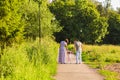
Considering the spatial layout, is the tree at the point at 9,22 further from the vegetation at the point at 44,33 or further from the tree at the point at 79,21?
the tree at the point at 79,21

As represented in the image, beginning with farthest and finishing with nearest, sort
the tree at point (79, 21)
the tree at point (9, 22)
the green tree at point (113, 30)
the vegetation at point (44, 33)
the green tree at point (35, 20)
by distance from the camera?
1. the green tree at point (113, 30)
2. the tree at point (79, 21)
3. the green tree at point (35, 20)
4. the tree at point (9, 22)
5. the vegetation at point (44, 33)

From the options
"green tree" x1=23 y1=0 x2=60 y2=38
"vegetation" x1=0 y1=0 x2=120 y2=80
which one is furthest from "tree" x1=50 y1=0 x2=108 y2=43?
"green tree" x1=23 y1=0 x2=60 y2=38

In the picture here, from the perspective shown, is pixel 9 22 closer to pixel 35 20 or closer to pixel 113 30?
pixel 35 20

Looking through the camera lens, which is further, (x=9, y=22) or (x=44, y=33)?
(x=44, y=33)

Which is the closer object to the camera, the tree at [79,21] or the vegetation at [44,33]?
the vegetation at [44,33]

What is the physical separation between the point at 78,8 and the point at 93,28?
5.56 metres

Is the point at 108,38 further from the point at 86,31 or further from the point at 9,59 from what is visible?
the point at 9,59

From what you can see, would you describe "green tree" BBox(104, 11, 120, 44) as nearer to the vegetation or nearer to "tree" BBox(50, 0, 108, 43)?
the vegetation

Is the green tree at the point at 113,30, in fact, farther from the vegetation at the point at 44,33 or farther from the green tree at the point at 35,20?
the green tree at the point at 35,20

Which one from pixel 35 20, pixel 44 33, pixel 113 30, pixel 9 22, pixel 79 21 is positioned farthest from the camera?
pixel 113 30

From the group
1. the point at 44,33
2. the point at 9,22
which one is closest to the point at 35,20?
the point at 44,33

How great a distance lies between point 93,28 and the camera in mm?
91812

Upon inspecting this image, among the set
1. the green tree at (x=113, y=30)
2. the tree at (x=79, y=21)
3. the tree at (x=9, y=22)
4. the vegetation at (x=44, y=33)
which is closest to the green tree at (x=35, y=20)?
the vegetation at (x=44, y=33)

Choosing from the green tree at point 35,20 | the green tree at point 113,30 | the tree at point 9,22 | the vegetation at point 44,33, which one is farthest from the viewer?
the green tree at point 113,30
